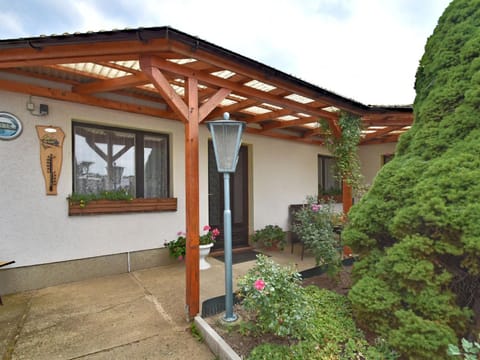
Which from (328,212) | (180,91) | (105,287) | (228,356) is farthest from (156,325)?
(180,91)

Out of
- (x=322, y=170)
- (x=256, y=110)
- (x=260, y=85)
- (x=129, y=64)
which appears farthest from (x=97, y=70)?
(x=322, y=170)

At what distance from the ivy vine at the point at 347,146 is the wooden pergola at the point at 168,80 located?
109 mm

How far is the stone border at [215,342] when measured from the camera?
1909 millimetres

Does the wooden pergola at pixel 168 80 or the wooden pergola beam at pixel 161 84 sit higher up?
the wooden pergola at pixel 168 80

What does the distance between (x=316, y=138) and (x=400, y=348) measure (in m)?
5.57

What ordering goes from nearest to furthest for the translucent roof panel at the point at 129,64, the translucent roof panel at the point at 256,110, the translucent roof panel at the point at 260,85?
the translucent roof panel at the point at 129,64
the translucent roof panel at the point at 260,85
the translucent roof panel at the point at 256,110

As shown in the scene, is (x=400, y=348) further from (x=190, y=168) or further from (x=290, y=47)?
(x=290, y=47)

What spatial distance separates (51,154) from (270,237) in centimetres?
406

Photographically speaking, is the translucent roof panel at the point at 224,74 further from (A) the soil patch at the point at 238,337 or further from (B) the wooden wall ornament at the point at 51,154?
(A) the soil patch at the point at 238,337

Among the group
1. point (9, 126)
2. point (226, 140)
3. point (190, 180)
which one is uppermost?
point (9, 126)

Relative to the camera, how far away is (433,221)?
1.79 m

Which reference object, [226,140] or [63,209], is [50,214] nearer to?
[63,209]

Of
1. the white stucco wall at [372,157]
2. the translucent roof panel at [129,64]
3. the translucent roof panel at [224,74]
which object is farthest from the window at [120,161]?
the white stucco wall at [372,157]

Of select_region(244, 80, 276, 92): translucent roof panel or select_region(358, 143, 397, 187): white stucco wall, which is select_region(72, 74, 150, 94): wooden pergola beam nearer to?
select_region(244, 80, 276, 92): translucent roof panel
